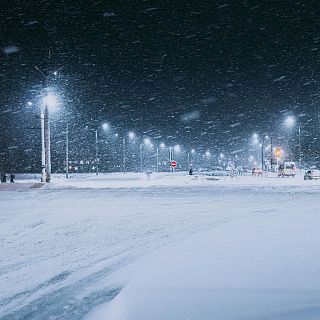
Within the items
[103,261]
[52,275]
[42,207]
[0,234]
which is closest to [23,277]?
[52,275]

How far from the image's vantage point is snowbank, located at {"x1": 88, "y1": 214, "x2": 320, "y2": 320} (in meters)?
5.00

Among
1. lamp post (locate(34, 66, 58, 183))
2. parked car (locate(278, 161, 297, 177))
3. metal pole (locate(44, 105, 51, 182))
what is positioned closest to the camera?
lamp post (locate(34, 66, 58, 183))

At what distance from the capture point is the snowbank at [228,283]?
500 cm

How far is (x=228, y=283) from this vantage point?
6.04 m

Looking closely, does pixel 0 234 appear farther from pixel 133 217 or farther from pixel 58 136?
pixel 58 136

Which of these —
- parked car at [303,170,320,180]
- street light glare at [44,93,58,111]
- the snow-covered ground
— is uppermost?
street light glare at [44,93,58,111]

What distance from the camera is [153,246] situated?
32.5ft

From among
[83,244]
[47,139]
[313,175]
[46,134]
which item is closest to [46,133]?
[46,134]

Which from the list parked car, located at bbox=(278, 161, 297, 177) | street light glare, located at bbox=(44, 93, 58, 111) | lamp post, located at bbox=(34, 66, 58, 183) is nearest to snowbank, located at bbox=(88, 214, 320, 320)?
lamp post, located at bbox=(34, 66, 58, 183)

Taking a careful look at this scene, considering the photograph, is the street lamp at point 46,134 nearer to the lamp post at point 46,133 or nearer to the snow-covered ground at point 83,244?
the lamp post at point 46,133

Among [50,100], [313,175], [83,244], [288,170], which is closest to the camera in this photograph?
[83,244]

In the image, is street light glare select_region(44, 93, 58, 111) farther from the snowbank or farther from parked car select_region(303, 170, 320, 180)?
the snowbank

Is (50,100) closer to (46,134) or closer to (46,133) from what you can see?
(46,133)

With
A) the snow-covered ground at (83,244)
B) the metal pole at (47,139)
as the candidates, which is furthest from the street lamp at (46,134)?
the snow-covered ground at (83,244)
